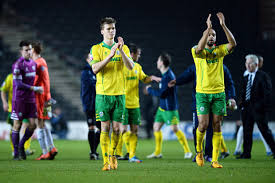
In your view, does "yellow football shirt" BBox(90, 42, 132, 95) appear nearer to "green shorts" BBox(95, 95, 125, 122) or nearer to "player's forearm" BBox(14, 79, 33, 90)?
"green shorts" BBox(95, 95, 125, 122)

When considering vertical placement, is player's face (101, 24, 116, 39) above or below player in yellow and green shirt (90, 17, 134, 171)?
above

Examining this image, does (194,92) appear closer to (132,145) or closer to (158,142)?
(132,145)

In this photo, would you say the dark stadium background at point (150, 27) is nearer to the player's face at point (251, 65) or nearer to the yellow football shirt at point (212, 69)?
the player's face at point (251, 65)

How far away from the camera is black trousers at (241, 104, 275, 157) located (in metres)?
8.98

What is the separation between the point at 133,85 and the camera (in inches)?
335

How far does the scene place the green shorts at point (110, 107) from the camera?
21.1 ft

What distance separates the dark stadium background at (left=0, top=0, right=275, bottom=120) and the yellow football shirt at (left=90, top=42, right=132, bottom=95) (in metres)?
12.2

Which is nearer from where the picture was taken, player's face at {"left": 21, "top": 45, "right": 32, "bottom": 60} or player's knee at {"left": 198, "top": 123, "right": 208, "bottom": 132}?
player's knee at {"left": 198, "top": 123, "right": 208, "bottom": 132}

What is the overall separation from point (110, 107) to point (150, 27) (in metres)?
14.0

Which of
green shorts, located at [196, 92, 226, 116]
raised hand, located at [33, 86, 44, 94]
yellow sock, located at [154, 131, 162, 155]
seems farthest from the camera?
yellow sock, located at [154, 131, 162, 155]

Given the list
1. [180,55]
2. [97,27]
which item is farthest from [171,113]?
[97,27]

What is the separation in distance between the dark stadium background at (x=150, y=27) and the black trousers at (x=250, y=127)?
9.11 m

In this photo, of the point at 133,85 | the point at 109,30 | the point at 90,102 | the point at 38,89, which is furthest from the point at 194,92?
the point at 38,89

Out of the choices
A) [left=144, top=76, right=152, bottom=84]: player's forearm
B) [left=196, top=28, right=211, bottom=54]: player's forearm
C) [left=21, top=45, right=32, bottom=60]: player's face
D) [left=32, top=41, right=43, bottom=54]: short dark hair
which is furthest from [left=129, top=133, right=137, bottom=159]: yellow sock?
[left=32, top=41, right=43, bottom=54]: short dark hair
